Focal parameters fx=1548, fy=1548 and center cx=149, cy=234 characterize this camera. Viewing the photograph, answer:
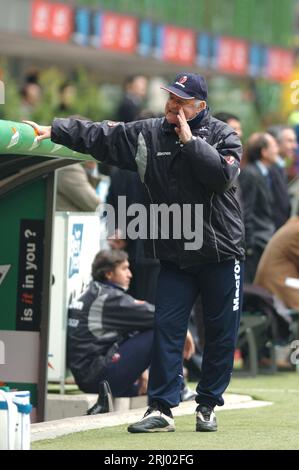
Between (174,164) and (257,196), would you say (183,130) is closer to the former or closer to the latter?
(174,164)

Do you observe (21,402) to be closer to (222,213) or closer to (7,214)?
(222,213)

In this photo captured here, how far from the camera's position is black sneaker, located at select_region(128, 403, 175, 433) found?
8.54 metres

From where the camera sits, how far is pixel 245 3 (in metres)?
37.4

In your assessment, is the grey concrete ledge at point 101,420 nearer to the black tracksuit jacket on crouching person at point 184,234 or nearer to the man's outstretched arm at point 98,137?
the black tracksuit jacket on crouching person at point 184,234

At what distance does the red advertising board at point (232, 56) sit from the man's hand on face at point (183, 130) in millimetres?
24477

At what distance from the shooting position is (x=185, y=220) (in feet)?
27.3

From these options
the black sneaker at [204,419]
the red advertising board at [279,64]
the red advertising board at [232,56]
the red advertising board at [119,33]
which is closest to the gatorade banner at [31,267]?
the black sneaker at [204,419]

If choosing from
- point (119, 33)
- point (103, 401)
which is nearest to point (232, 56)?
point (119, 33)

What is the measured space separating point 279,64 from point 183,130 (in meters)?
27.7

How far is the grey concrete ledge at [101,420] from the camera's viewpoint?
8570 mm

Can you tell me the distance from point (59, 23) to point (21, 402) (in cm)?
2000

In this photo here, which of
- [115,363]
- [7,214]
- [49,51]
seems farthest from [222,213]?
[49,51]

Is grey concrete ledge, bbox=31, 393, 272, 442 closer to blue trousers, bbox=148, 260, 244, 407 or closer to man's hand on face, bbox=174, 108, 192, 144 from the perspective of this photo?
blue trousers, bbox=148, 260, 244, 407

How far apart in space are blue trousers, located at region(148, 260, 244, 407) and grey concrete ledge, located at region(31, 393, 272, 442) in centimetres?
55
